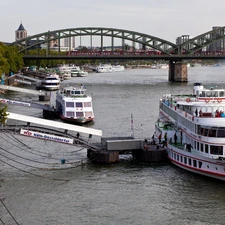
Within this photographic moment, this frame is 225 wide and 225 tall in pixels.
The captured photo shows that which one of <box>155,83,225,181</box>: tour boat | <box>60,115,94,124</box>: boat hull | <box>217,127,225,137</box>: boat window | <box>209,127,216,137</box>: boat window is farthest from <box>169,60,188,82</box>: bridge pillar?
<box>217,127,225,137</box>: boat window

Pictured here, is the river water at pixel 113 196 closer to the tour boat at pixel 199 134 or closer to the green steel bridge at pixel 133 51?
the tour boat at pixel 199 134

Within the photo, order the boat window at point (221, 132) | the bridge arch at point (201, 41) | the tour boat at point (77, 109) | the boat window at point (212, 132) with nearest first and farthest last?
the boat window at point (221, 132) → the boat window at point (212, 132) → the tour boat at point (77, 109) → the bridge arch at point (201, 41)

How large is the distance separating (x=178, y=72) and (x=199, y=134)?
4271 inches

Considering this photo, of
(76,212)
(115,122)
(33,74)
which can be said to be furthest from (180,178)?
(33,74)

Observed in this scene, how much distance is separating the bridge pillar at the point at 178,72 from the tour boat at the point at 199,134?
321 ft

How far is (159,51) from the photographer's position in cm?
15462

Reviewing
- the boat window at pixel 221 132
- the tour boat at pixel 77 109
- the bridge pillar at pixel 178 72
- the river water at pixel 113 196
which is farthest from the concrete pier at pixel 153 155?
the bridge pillar at pixel 178 72

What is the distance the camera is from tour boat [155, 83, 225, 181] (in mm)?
32156

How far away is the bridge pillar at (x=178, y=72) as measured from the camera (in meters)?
139

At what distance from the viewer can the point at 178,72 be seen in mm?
140875

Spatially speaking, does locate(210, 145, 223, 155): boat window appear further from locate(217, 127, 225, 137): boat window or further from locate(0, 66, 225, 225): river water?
locate(0, 66, 225, 225): river water

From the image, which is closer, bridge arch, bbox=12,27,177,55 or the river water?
the river water

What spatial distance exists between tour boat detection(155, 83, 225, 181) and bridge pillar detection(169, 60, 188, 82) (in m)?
97.7

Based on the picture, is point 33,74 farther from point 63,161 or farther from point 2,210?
point 2,210
